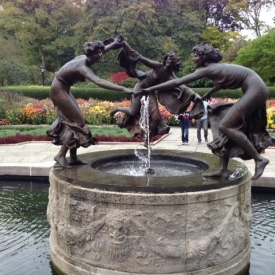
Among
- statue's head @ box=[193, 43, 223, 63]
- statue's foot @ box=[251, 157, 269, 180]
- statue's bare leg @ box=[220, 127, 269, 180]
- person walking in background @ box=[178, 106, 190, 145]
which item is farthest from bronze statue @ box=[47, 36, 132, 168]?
person walking in background @ box=[178, 106, 190, 145]

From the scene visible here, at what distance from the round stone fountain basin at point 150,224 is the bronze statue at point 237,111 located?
371mm

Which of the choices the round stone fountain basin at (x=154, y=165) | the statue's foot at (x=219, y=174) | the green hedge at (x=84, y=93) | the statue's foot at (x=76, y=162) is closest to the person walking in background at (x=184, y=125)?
the round stone fountain basin at (x=154, y=165)

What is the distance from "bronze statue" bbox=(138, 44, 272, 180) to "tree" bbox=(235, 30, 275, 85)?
23073mm

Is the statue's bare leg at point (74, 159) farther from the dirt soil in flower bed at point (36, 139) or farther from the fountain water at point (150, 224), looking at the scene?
the dirt soil in flower bed at point (36, 139)

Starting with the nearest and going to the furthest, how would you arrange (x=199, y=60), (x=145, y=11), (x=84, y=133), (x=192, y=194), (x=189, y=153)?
(x=192, y=194) < (x=199, y=60) < (x=84, y=133) < (x=189, y=153) < (x=145, y=11)

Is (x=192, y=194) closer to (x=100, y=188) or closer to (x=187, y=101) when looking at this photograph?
(x=100, y=188)

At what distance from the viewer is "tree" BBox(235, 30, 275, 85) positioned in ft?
89.1

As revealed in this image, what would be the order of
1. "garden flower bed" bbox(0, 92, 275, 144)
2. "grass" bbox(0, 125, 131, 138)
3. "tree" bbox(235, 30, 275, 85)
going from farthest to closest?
"tree" bbox(235, 30, 275, 85) < "garden flower bed" bbox(0, 92, 275, 144) < "grass" bbox(0, 125, 131, 138)

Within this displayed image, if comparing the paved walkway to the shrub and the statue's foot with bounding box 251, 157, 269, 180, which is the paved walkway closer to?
the statue's foot with bounding box 251, 157, 269, 180

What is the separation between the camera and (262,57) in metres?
27.4

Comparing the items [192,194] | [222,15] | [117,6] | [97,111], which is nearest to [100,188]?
[192,194]

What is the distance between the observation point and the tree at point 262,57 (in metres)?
27.2

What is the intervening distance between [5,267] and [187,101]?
3420 mm

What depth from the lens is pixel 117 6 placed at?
103 ft
